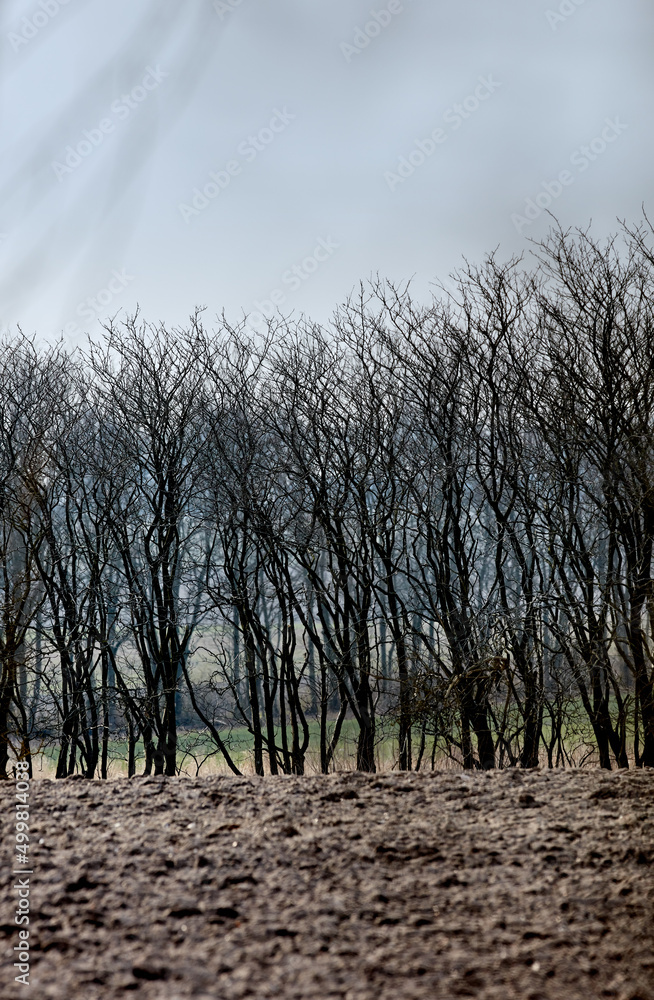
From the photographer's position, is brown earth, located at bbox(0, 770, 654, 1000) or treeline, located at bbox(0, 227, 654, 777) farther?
treeline, located at bbox(0, 227, 654, 777)

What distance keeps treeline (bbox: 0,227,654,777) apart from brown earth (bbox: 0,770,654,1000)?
3365mm

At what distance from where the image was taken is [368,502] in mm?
9297

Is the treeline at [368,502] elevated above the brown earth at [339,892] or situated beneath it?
elevated above

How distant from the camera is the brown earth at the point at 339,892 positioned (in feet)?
6.70

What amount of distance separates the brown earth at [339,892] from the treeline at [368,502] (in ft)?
11.0

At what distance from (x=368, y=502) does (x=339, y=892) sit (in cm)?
687

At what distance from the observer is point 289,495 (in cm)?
889

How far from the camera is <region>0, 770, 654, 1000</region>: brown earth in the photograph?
2.04 m

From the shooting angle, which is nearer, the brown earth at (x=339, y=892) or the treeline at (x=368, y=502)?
the brown earth at (x=339, y=892)

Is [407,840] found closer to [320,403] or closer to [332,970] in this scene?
[332,970]

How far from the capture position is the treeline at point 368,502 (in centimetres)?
737

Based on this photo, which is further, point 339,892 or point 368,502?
point 368,502

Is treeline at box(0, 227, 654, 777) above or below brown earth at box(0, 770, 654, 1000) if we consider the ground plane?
above

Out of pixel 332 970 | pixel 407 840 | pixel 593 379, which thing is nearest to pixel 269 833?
pixel 407 840
